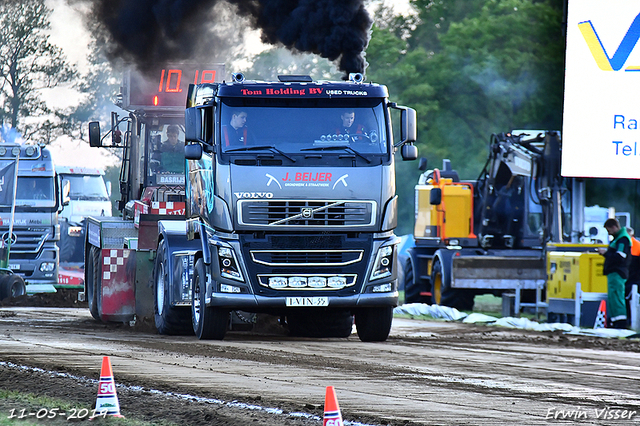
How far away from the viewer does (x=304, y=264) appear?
1459cm

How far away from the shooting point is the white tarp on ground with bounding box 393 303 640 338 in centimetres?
1811

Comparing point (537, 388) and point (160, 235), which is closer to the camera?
point (537, 388)

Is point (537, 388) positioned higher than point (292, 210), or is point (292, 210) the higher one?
point (292, 210)

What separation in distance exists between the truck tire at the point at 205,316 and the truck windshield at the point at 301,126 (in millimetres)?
1865

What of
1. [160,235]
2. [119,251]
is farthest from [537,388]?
[119,251]

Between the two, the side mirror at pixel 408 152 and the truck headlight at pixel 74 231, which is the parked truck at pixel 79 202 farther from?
the side mirror at pixel 408 152

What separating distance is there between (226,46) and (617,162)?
798 centimetres

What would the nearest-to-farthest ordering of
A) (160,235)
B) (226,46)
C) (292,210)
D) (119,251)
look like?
(292,210), (160,235), (119,251), (226,46)

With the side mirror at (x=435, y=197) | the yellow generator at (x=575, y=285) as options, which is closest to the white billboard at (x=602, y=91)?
the yellow generator at (x=575, y=285)

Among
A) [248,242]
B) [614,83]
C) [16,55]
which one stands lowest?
[248,242]

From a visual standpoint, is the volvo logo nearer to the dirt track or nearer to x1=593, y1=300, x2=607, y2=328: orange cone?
the dirt track

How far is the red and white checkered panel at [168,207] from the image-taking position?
17342 millimetres

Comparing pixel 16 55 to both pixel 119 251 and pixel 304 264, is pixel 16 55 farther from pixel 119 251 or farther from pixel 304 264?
pixel 304 264

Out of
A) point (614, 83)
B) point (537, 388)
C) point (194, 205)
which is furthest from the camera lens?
point (614, 83)
